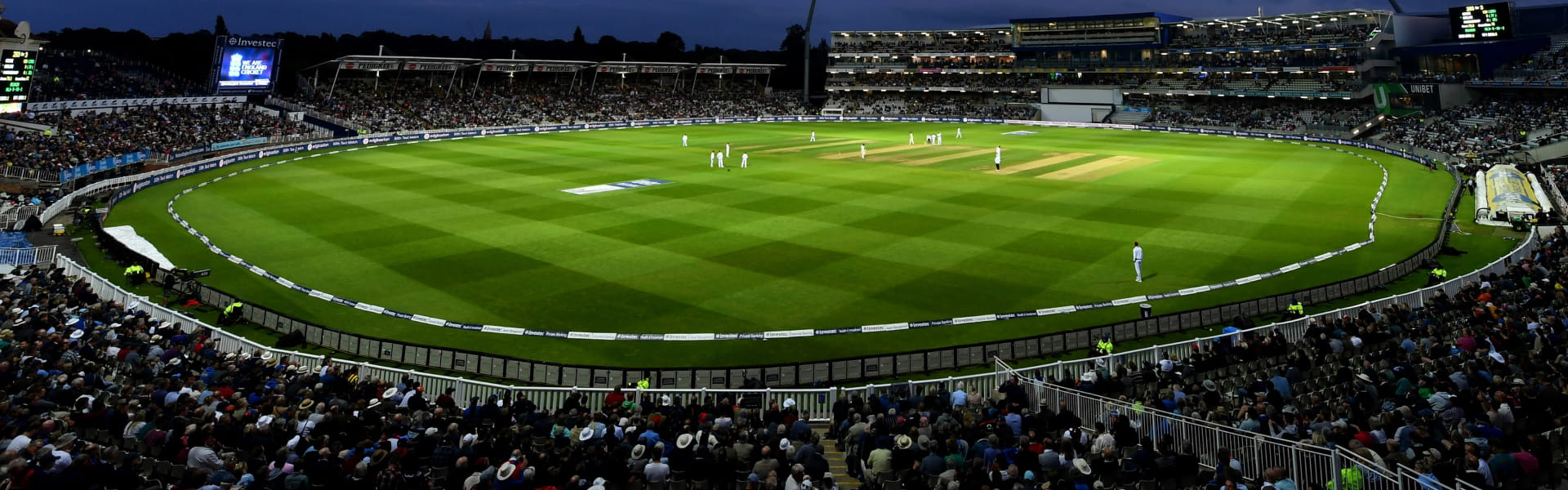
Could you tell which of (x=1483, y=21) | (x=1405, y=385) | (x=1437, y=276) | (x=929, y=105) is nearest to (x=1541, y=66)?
(x=1483, y=21)

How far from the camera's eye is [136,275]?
27156 millimetres

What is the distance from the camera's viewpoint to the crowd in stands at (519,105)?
90.1 m

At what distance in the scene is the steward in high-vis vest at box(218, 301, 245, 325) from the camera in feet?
76.1

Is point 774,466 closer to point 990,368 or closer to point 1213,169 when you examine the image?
point 990,368

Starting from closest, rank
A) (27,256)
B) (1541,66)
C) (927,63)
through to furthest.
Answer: (27,256) < (1541,66) < (927,63)

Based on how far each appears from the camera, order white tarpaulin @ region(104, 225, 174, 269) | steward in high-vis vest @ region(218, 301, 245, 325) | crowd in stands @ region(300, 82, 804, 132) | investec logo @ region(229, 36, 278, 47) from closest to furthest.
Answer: steward in high-vis vest @ region(218, 301, 245, 325), white tarpaulin @ region(104, 225, 174, 269), investec logo @ region(229, 36, 278, 47), crowd in stands @ region(300, 82, 804, 132)

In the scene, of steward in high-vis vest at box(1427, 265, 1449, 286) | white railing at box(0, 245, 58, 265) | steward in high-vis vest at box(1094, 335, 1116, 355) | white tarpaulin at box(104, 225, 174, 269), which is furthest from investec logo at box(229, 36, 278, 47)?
steward in high-vis vest at box(1427, 265, 1449, 286)

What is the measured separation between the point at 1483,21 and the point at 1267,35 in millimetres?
25615

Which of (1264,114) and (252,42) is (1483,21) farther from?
(252,42)

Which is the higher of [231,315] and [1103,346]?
[1103,346]

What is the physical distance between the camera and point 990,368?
65.0 feet

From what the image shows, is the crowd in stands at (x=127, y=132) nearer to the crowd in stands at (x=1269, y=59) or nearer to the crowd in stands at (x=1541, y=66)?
the crowd in stands at (x=1269, y=59)

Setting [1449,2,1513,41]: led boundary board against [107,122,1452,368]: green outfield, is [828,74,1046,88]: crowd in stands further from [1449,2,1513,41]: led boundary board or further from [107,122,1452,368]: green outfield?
[107,122,1452,368]: green outfield

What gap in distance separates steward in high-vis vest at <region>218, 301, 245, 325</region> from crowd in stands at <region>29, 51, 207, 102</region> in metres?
56.9
